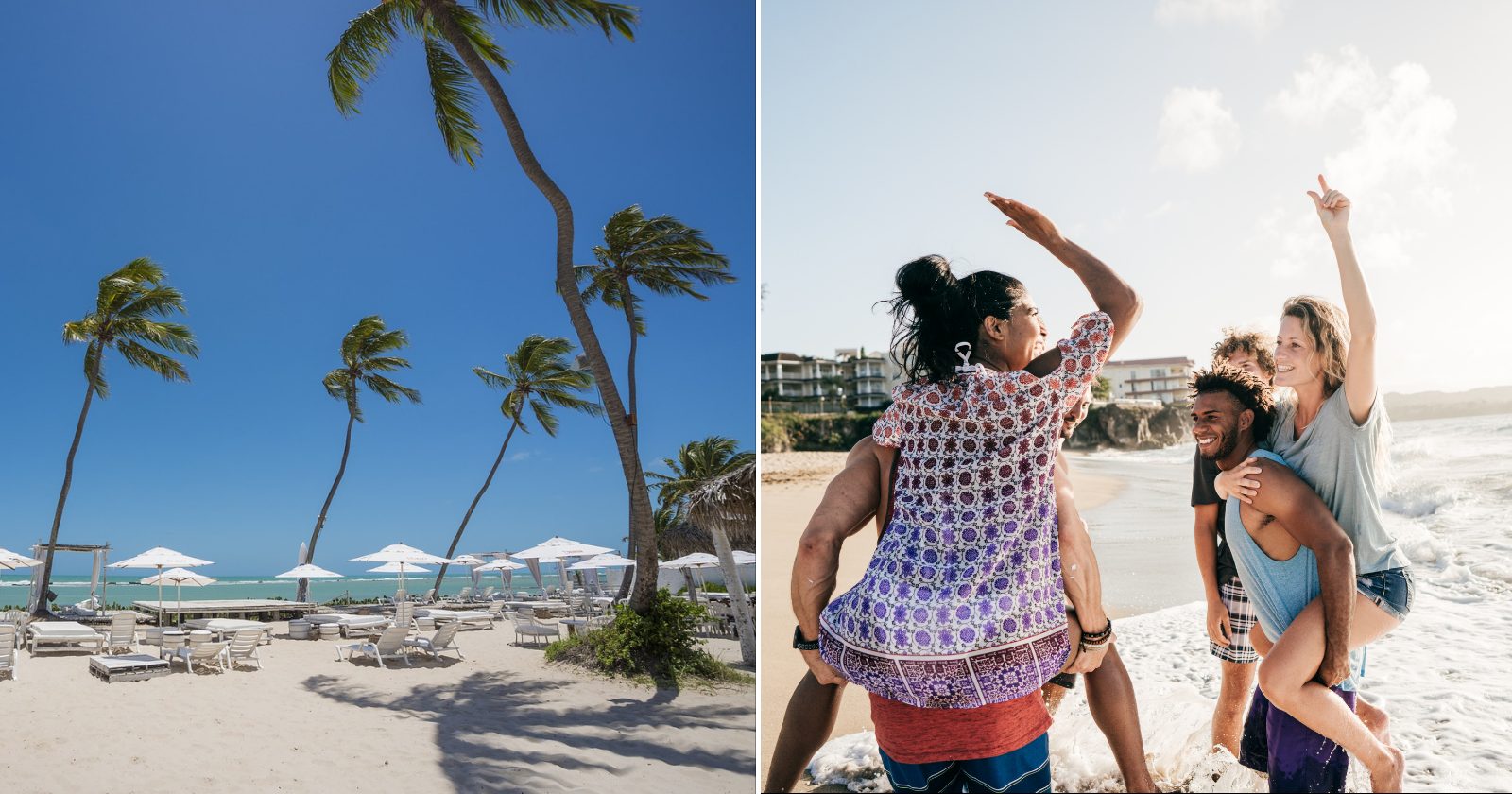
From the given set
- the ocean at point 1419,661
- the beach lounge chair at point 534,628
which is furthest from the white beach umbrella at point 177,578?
the ocean at point 1419,661

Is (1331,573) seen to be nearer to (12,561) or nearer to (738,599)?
(738,599)

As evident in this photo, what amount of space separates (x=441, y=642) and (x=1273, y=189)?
9884mm

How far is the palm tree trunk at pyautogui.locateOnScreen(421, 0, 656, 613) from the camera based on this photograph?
8852mm

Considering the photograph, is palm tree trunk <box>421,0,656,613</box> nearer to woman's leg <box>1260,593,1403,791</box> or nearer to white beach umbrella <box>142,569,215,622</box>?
woman's leg <box>1260,593,1403,791</box>

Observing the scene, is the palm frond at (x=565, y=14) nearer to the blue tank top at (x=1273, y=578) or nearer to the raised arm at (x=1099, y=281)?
the raised arm at (x=1099, y=281)

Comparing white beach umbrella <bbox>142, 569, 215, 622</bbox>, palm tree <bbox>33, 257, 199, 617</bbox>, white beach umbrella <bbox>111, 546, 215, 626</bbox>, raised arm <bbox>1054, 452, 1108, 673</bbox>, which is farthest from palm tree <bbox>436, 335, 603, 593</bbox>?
raised arm <bbox>1054, 452, 1108, 673</bbox>

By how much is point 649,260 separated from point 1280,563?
12251 mm

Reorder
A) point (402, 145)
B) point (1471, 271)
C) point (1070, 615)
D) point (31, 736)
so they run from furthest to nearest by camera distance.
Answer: point (402, 145), point (31, 736), point (1471, 271), point (1070, 615)

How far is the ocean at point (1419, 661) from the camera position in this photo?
3.38 meters

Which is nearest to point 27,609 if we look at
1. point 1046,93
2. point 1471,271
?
point 1046,93

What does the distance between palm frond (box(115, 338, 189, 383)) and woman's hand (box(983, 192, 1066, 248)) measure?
44.1ft

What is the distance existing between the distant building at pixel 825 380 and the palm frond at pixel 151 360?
10.5 metres

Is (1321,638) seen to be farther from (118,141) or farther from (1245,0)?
(118,141)

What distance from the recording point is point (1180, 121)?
439 centimetres
